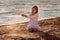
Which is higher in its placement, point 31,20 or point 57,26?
point 31,20

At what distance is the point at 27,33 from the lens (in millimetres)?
4637

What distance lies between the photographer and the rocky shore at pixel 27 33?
433cm

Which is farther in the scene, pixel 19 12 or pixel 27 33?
pixel 19 12

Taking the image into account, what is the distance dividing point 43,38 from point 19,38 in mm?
503

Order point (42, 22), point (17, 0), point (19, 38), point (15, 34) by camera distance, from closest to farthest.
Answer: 1. point (19, 38)
2. point (15, 34)
3. point (42, 22)
4. point (17, 0)

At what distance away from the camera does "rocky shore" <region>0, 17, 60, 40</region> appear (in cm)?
433

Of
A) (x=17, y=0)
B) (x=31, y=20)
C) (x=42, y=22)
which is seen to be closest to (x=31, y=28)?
(x=31, y=20)

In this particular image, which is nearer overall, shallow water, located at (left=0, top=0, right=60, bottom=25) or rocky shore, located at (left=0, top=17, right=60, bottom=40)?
rocky shore, located at (left=0, top=17, right=60, bottom=40)

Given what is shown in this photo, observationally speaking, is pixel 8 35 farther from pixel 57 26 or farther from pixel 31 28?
pixel 57 26

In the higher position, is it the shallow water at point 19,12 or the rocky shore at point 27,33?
the rocky shore at point 27,33

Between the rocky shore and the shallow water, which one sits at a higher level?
the rocky shore

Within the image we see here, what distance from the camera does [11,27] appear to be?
514cm

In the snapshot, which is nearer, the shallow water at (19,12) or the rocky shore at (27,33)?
the rocky shore at (27,33)

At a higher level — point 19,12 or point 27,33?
point 27,33
